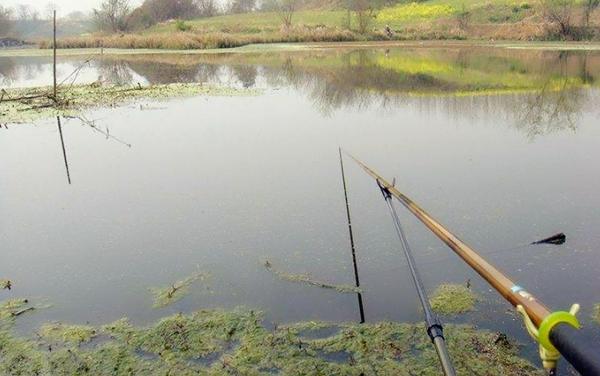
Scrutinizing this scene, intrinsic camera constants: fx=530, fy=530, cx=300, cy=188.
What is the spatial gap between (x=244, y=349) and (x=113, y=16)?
57.2m

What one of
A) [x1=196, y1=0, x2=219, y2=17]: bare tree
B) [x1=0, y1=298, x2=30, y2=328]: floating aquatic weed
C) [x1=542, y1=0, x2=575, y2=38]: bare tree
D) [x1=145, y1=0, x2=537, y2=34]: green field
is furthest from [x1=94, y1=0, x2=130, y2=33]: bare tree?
[x1=0, y1=298, x2=30, y2=328]: floating aquatic weed

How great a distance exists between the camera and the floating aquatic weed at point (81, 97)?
12.7 m

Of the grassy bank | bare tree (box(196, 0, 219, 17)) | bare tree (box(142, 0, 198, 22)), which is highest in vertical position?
bare tree (box(196, 0, 219, 17))

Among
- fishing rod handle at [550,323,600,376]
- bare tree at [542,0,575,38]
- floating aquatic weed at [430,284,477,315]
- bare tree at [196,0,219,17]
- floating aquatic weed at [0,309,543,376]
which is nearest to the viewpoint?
fishing rod handle at [550,323,600,376]

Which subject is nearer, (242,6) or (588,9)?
(588,9)

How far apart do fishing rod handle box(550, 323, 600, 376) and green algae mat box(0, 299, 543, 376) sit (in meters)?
1.79

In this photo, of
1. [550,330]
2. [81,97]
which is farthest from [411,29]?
[550,330]

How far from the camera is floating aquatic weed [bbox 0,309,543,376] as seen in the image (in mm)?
3279

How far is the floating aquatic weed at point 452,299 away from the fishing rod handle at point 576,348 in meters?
2.42

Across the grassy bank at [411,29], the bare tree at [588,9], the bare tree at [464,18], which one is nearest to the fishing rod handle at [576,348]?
the grassy bank at [411,29]

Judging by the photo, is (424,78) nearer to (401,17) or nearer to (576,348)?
(576,348)

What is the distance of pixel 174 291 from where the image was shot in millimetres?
4293

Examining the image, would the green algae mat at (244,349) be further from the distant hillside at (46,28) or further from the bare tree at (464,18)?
the distant hillside at (46,28)

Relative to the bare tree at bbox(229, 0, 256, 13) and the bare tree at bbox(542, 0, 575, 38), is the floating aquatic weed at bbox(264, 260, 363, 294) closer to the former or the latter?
the bare tree at bbox(542, 0, 575, 38)
